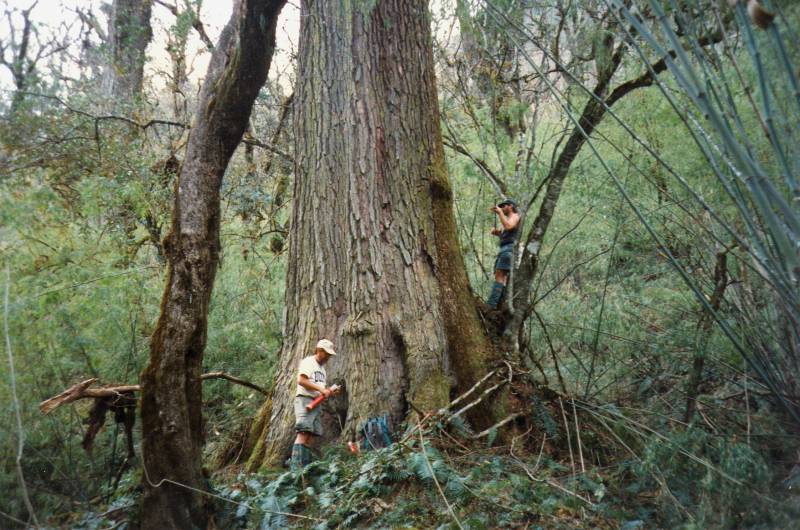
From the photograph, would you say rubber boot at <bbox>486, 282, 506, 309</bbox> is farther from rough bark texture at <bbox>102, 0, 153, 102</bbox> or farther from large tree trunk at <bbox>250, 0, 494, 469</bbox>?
rough bark texture at <bbox>102, 0, 153, 102</bbox>

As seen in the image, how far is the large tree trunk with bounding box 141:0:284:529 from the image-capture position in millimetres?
2777

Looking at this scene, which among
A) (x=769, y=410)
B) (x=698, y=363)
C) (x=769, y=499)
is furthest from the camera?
(x=698, y=363)

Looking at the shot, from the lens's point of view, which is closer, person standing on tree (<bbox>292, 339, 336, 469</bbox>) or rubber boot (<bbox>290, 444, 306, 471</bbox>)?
rubber boot (<bbox>290, 444, 306, 471</bbox>)

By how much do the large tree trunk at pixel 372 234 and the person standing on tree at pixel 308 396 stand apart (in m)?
0.16

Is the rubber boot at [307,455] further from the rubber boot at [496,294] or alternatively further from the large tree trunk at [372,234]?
the rubber boot at [496,294]

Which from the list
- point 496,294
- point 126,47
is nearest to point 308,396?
point 496,294

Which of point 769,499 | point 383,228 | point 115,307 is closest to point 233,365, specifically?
point 115,307

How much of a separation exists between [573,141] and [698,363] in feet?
6.72

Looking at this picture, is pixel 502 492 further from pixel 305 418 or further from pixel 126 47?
pixel 126 47

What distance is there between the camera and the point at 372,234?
4305mm

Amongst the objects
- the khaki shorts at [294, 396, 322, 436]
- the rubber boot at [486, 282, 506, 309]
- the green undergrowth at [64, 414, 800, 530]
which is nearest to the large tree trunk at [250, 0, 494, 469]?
the khaki shorts at [294, 396, 322, 436]

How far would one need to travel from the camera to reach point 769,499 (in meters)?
2.14

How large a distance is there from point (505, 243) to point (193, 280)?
9.05 feet

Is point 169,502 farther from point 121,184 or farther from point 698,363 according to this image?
point 121,184
